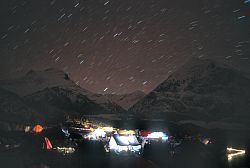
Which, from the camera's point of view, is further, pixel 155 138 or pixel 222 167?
pixel 155 138

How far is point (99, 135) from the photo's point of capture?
6122 cm

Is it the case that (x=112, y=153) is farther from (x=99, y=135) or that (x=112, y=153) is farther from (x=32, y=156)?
(x=99, y=135)

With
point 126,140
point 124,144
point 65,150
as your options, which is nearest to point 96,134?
point 65,150

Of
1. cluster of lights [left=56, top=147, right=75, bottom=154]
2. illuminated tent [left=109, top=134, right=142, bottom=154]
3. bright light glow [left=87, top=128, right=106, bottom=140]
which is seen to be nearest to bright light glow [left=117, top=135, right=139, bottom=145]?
illuminated tent [left=109, top=134, right=142, bottom=154]

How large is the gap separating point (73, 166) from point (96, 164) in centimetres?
230

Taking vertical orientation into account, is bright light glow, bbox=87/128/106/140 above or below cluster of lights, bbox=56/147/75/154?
above

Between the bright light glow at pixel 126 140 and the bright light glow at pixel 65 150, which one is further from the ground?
the bright light glow at pixel 126 140

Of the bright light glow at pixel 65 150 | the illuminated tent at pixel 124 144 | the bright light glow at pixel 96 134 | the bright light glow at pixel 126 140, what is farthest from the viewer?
the bright light glow at pixel 96 134

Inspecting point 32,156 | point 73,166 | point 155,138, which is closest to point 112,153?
point 32,156

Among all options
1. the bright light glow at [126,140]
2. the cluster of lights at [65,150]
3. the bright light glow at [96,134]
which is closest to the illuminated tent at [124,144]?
the bright light glow at [126,140]

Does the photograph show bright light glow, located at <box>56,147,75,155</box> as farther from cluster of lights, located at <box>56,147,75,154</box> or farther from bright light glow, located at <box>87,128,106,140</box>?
bright light glow, located at <box>87,128,106,140</box>

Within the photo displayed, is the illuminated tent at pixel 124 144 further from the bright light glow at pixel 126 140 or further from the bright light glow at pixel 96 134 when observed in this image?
Answer: the bright light glow at pixel 96 134

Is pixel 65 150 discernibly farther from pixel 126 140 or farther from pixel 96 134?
pixel 96 134

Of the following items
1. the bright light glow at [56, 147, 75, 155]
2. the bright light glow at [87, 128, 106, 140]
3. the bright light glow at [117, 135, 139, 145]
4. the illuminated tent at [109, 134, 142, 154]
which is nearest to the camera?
the illuminated tent at [109, 134, 142, 154]
